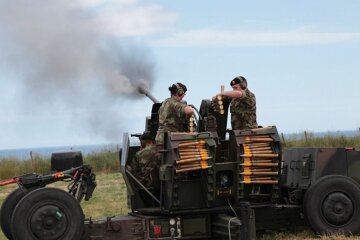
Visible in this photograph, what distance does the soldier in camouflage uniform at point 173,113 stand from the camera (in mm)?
8336

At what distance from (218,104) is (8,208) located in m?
3.01

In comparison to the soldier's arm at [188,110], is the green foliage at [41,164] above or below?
below

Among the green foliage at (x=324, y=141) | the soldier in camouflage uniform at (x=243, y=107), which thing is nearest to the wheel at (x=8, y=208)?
the soldier in camouflage uniform at (x=243, y=107)

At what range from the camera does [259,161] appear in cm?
811

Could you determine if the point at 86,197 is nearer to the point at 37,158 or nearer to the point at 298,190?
the point at 298,190

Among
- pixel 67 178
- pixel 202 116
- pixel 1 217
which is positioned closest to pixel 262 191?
pixel 202 116

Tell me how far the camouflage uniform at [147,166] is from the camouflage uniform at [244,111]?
48.1 inches

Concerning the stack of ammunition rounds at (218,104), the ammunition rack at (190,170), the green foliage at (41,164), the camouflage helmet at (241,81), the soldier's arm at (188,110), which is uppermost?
the camouflage helmet at (241,81)

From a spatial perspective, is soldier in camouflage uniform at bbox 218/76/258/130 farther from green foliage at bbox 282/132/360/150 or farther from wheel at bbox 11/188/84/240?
green foliage at bbox 282/132/360/150

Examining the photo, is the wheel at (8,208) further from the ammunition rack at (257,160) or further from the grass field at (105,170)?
the grass field at (105,170)

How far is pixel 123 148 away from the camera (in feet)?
28.3

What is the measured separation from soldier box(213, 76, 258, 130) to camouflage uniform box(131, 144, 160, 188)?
1.22 meters

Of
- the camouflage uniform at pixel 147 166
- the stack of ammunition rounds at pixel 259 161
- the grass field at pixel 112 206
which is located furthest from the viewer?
the grass field at pixel 112 206

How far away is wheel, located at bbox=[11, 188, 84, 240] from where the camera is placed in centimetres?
747
